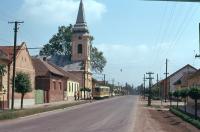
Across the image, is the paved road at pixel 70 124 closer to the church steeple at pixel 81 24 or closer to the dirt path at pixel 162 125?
the dirt path at pixel 162 125

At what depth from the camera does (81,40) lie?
118 meters

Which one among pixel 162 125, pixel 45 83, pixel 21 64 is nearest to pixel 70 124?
pixel 162 125

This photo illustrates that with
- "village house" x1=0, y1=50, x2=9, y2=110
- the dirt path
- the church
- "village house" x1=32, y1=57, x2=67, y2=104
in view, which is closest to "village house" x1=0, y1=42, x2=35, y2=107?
"village house" x1=0, y1=50, x2=9, y2=110

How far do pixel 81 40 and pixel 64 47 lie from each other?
1238 cm

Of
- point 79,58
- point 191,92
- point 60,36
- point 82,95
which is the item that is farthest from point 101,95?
point 191,92

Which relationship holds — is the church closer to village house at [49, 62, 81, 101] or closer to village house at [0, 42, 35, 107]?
village house at [49, 62, 81, 101]

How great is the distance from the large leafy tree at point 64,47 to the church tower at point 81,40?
17.8ft

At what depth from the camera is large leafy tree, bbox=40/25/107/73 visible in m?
125

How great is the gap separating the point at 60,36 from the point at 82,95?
70.2ft

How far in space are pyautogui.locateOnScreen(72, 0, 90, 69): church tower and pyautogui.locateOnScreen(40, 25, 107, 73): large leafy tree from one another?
17.8 feet

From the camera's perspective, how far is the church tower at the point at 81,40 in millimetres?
118062

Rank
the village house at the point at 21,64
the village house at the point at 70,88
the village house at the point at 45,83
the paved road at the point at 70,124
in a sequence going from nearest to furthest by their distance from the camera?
1. the paved road at the point at 70,124
2. the village house at the point at 21,64
3. the village house at the point at 45,83
4. the village house at the point at 70,88

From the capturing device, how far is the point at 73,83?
97.4 m

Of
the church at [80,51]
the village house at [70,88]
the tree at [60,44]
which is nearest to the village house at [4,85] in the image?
the village house at [70,88]
